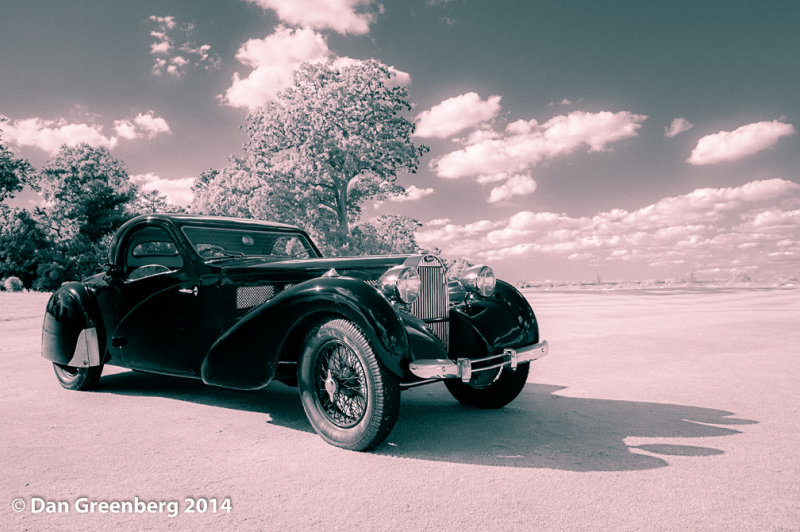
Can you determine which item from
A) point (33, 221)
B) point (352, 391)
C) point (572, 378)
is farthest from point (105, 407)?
point (33, 221)

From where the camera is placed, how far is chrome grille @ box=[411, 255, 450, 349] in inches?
168

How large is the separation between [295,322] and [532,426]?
1913mm

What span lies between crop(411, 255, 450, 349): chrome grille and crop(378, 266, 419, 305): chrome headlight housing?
9.9 inches

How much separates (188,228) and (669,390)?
487 cm

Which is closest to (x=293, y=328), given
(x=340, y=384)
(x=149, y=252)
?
(x=340, y=384)

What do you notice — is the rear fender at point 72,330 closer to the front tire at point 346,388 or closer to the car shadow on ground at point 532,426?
the car shadow on ground at point 532,426

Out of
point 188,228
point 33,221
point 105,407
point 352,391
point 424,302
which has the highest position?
point 33,221

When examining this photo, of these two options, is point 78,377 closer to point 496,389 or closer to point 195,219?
point 195,219

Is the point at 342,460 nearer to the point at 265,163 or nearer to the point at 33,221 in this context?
the point at 265,163

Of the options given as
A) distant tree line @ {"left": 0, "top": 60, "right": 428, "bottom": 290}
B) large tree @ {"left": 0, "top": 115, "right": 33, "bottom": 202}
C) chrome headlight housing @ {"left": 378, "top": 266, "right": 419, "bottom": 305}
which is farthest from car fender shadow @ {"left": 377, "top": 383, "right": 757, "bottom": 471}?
large tree @ {"left": 0, "top": 115, "right": 33, "bottom": 202}

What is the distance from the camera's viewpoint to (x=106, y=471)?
3162 mm

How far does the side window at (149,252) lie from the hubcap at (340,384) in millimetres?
2321

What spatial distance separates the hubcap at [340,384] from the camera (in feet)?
11.9

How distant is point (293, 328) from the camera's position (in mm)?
3893
